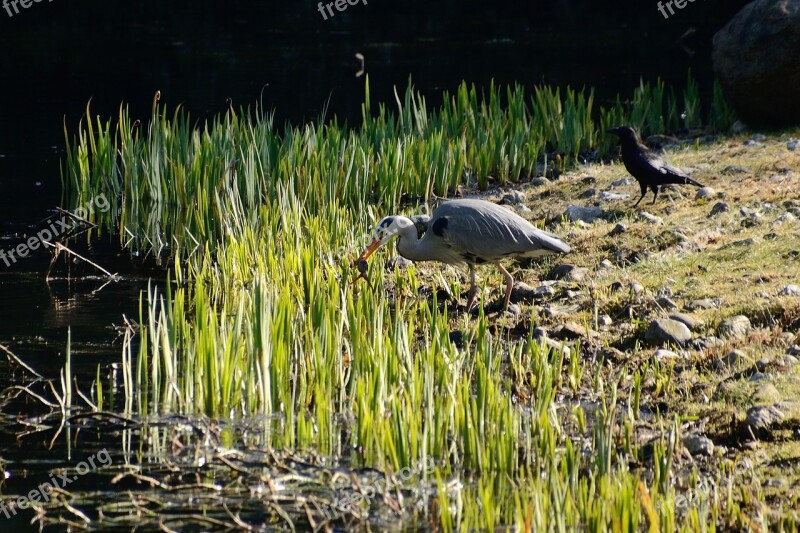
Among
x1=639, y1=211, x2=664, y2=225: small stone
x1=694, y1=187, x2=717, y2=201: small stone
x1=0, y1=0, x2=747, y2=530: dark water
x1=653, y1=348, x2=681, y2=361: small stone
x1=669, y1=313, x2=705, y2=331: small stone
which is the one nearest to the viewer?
x1=653, y1=348, x2=681, y2=361: small stone

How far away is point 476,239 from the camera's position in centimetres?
773

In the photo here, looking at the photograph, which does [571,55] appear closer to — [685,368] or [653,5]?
[653,5]

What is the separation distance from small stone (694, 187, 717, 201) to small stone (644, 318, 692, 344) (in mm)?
3055

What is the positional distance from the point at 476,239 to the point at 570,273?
92 centimetres

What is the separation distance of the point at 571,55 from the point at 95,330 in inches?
668

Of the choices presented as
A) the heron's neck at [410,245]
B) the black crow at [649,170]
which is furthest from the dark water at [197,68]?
the black crow at [649,170]

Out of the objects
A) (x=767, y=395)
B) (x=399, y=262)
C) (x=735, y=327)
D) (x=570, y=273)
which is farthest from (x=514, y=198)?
(x=767, y=395)

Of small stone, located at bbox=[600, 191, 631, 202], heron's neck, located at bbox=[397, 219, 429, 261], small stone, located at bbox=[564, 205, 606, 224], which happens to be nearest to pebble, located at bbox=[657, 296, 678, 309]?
heron's neck, located at bbox=[397, 219, 429, 261]

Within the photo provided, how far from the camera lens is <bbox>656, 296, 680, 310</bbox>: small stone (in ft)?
23.7

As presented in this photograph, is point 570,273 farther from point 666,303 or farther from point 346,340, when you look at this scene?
point 346,340

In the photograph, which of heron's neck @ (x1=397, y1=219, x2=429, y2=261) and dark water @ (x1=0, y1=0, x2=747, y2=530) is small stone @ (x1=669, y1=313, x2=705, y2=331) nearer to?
heron's neck @ (x1=397, y1=219, x2=429, y2=261)

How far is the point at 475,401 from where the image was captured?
525 cm

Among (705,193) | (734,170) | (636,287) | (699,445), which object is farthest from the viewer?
(734,170)

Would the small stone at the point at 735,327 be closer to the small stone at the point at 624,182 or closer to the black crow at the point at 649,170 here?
the black crow at the point at 649,170
